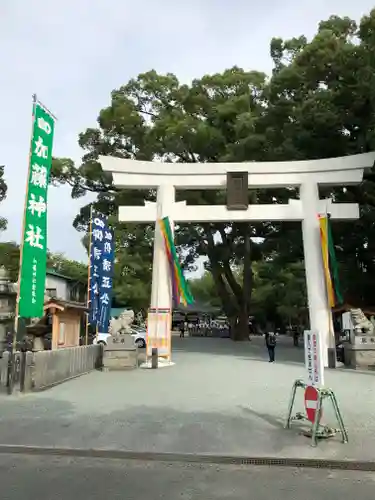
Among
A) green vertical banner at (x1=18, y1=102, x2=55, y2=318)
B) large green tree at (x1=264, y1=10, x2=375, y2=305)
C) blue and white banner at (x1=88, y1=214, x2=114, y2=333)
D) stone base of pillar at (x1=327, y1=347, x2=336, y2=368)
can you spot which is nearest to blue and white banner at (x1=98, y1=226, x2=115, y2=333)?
blue and white banner at (x1=88, y1=214, x2=114, y2=333)

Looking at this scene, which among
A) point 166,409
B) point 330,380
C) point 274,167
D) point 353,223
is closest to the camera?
point 166,409

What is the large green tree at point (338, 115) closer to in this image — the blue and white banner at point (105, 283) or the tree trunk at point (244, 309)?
the tree trunk at point (244, 309)

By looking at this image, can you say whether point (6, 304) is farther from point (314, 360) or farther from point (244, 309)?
point (314, 360)

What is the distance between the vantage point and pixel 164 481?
5039 millimetres

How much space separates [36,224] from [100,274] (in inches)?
232

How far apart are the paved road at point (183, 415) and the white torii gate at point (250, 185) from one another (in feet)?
17.4

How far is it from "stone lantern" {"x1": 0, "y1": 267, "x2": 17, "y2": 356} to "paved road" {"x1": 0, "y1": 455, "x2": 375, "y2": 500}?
53.8ft

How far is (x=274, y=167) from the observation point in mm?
18203

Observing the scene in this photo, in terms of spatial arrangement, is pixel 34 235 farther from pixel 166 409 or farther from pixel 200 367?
pixel 200 367

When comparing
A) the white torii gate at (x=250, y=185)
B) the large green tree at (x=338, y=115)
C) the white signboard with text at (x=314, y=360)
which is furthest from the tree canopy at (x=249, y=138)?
the white signboard with text at (x=314, y=360)

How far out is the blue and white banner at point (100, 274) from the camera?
54.6ft

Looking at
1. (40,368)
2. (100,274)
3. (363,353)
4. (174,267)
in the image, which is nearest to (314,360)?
(40,368)

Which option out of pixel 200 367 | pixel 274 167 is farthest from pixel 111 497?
pixel 274 167

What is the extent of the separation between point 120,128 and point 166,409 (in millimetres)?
24566
